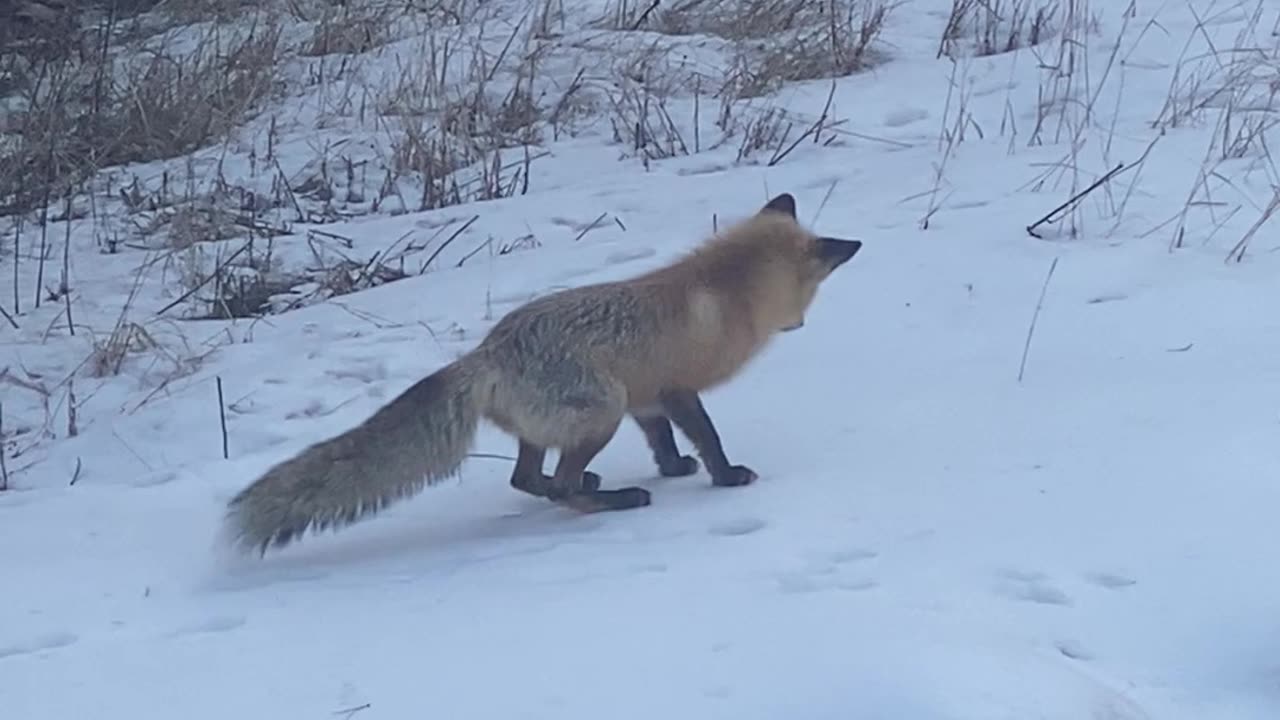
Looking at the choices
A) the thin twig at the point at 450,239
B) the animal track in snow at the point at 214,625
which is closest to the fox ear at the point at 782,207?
the animal track in snow at the point at 214,625

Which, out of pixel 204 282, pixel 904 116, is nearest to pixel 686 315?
pixel 204 282

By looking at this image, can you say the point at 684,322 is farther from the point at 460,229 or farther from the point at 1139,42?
the point at 1139,42

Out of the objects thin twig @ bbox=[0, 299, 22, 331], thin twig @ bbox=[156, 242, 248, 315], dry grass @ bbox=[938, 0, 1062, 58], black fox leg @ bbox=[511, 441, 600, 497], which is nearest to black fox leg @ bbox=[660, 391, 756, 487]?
black fox leg @ bbox=[511, 441, 600, 497]

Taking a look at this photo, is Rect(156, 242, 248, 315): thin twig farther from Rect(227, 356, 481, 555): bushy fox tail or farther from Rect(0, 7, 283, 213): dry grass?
Rect(227, 356, 481, 555): bushy fox tail

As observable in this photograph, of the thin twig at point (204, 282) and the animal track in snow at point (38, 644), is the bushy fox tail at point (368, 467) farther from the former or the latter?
the thin twig at point (204, 282)

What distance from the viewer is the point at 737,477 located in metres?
4.81

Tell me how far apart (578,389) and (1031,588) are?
1.40 metres

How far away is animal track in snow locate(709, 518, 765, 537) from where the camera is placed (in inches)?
173

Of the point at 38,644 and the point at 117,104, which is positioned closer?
the point at 38,644

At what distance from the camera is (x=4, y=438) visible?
5.77 metres

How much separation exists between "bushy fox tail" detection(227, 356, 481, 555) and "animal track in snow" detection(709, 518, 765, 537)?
0.75 m

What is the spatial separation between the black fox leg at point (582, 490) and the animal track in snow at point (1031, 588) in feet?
4.03

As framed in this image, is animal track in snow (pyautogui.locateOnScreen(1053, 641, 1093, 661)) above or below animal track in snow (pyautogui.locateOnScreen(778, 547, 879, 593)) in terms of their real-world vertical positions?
above

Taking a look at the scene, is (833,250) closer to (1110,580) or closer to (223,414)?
(1110,580)
